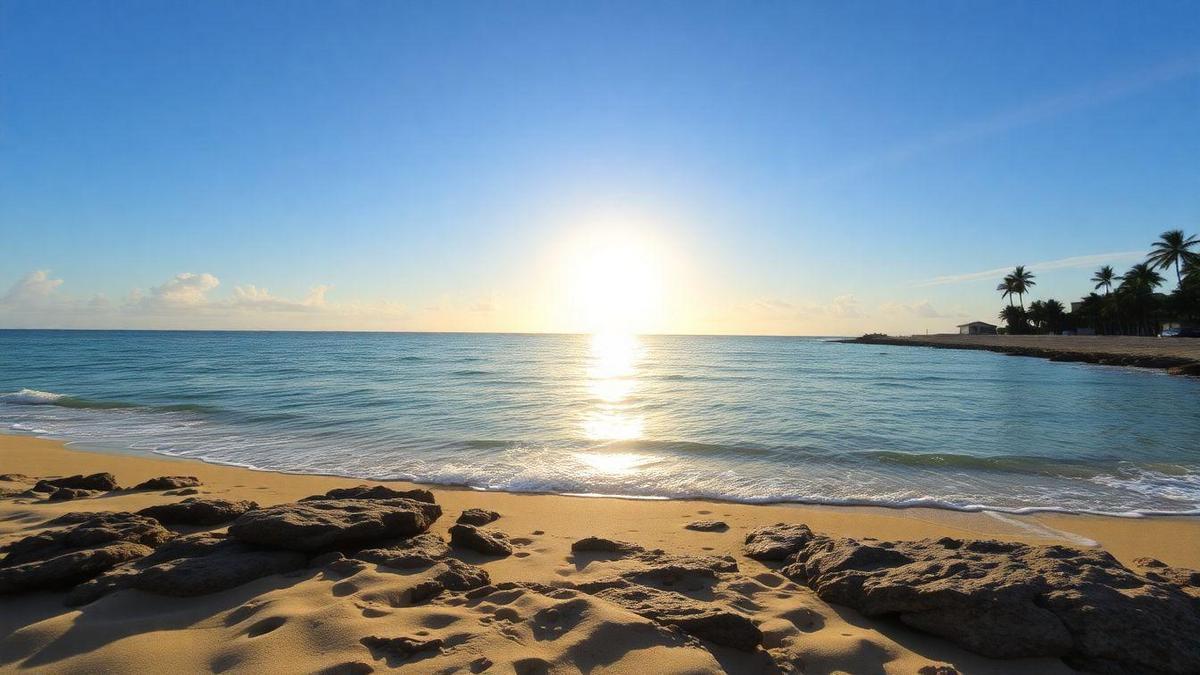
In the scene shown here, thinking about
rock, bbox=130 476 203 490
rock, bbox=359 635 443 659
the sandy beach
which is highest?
rock, bbox=359 635 443 659

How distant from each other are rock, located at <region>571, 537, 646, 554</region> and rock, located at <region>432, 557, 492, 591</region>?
1.04 m

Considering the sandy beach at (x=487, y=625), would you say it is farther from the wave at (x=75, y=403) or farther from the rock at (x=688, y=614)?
the wave at (x=75, y=403)

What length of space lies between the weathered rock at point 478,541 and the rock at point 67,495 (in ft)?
17.4

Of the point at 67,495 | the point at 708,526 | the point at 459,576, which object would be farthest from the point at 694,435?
the point at 67,495

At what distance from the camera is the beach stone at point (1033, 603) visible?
139 inches

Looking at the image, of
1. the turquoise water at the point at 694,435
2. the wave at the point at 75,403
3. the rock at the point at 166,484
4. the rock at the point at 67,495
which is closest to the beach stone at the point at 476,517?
the turquoise water at the point at 694,435

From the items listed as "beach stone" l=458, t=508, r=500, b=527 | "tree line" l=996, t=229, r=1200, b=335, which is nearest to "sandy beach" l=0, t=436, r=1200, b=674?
"beach stone" l=458, t=508, r=500, b=527

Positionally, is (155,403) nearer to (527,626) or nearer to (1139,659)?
(527,626)

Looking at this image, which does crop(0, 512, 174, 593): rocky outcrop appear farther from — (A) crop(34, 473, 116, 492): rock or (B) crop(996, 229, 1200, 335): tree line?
(B) crop(996, 229, 1200, 335): tree line

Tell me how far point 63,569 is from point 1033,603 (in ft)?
22.2

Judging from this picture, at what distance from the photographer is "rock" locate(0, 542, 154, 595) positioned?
421cm

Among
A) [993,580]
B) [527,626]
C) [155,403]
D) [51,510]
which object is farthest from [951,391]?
[155,403]

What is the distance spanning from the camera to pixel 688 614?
387 centimetres

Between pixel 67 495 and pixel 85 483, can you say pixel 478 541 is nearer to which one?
pixel 67 495
